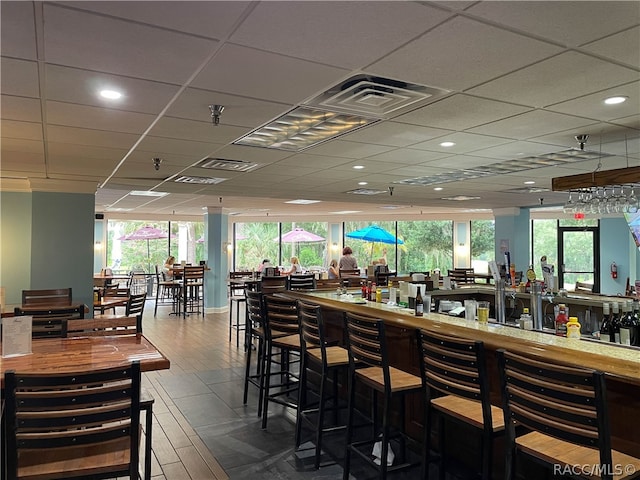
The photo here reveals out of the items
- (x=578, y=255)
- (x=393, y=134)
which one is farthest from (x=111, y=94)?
(x=578, y=255)

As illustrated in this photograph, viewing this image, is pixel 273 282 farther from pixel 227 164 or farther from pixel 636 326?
pixel 636 326

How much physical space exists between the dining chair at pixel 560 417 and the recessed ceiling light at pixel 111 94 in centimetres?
250

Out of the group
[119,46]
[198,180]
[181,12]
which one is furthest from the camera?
[198,180]

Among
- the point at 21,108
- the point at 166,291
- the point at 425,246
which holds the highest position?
the point at 21,108

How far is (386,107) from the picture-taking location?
3.00 meters

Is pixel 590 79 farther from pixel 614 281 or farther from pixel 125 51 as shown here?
pixel 614 281

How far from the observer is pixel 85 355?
2621 mm

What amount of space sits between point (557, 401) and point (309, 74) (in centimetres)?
193

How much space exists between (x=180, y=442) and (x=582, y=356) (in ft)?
9.54

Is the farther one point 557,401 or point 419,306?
point 419,306

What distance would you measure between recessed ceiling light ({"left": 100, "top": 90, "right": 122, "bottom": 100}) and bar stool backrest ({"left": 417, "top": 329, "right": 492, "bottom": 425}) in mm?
2225

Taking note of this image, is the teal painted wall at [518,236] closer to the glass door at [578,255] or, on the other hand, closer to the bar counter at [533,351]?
the glass door at [578,255]

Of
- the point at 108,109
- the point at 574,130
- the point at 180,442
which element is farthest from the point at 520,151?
the point at 180,442

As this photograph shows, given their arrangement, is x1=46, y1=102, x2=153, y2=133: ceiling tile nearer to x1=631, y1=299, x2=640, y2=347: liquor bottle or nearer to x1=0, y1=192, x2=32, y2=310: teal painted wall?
x1=631, y1=299, x2=640, y2=347: liquor bottle
